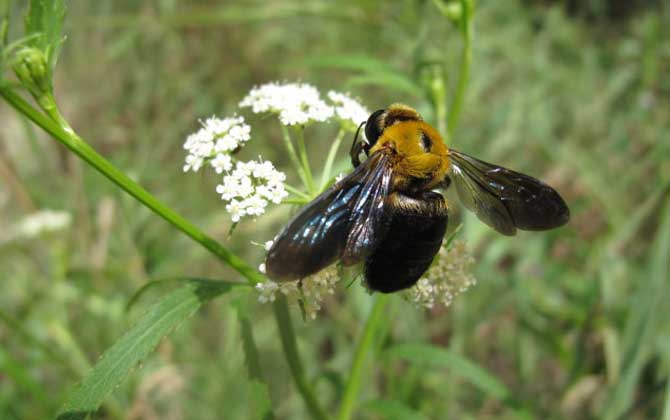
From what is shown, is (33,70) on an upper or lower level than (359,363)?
upper

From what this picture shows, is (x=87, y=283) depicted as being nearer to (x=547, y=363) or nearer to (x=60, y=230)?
(x=60, y=230)

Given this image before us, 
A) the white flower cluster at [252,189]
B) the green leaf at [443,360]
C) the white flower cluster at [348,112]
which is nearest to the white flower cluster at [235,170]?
the white flower cluster at [252,189]

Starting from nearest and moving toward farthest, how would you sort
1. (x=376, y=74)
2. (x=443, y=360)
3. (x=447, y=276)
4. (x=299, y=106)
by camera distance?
1. (x=447, y=276)
2. (x=299, y=106)
3. (x=443, y=360)
4. (x=376, y=74)

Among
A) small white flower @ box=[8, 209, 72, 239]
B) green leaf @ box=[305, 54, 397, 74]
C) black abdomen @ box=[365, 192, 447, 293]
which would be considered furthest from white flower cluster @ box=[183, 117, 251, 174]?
small white flower @ box=[8, 209, 72, 239]

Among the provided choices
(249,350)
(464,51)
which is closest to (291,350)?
(249,350)

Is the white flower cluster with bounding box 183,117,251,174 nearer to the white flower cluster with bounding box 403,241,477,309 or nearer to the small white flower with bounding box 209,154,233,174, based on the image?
the small white flower with bounding box 209,154,233,174

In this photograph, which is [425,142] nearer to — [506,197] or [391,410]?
[506,197]

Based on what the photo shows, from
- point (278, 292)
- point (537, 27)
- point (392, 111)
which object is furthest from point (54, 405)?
point (537, 27)
